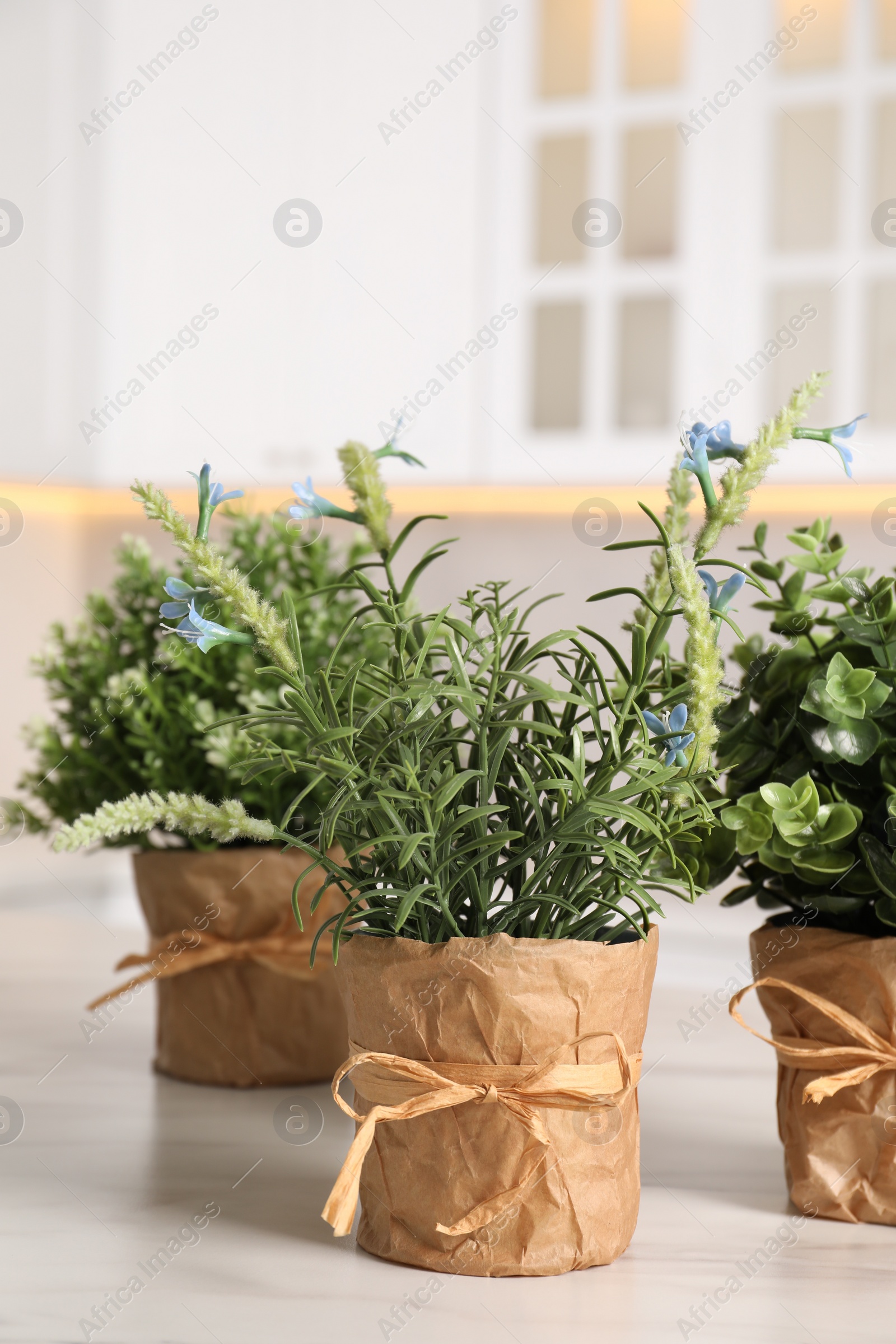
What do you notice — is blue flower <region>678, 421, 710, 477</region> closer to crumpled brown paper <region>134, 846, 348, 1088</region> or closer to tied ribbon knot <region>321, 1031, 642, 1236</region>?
tied ribbon knot <region>321, 1031, 642, 1236</region>

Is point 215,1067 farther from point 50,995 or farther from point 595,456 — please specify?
point 595,456

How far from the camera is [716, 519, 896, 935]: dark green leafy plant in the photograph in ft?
1.94

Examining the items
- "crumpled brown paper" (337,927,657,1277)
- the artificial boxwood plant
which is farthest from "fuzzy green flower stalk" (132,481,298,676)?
"crumpled brown paper" (337,927,657,1277)

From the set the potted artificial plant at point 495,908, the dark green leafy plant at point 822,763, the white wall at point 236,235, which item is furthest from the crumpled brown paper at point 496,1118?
the white wall at point 236,235

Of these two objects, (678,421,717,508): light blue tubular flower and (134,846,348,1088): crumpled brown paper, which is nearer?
(678,421,717,508): light blue tubular flower

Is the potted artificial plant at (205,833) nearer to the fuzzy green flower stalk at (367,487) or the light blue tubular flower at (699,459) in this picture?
the fuzzy green flower stalk at (367,487)

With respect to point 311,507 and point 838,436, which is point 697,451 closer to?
point 838,436

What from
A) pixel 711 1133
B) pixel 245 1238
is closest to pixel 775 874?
pixel 711 1133

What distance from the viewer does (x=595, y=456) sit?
1.76 meters

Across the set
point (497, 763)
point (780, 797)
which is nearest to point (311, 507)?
point (497, 763)

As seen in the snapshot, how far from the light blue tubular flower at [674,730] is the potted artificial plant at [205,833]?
308 millimetres

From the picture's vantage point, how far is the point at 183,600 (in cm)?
56

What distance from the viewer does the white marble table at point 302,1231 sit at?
493mm

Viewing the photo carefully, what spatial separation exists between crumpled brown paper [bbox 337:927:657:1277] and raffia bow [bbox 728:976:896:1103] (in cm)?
9
